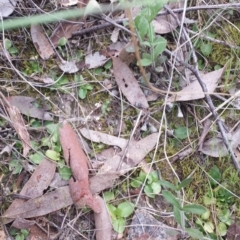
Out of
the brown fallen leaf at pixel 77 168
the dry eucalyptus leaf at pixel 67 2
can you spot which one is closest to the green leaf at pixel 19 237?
the brown fallen leaf at pixel 77 168

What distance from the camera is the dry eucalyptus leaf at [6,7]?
1.58m

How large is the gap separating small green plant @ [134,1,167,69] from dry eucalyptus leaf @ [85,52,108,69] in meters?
0.16

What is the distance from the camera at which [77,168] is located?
1.46 meters

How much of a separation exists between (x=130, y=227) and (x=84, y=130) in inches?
14.8

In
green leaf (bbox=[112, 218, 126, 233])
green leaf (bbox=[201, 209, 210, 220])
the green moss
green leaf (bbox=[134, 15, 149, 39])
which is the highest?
green leaf (bbox=[134, 15, 149, 39])

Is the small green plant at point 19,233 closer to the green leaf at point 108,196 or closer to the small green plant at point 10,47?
the green leaf at point 108,196

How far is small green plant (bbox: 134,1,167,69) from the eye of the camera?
1.42m

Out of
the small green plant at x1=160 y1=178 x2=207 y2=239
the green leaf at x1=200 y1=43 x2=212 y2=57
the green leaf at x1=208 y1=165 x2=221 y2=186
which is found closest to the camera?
the small green plant at x1=160 y1=178 x2=207 y2=239

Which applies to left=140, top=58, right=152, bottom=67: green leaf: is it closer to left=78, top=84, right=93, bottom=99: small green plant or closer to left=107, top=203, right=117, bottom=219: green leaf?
left=78, top=84, right=93, bottom=99: small green plant

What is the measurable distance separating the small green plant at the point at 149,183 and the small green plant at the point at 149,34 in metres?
0.39

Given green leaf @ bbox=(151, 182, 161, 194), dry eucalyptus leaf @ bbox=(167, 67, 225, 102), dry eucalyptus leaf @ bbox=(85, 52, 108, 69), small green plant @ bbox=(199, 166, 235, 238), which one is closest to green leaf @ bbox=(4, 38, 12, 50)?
dry eucalyptus leaf @ bbox=(85, 52, 108, 69)

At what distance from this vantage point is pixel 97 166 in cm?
150

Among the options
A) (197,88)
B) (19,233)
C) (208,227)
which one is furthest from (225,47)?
(19,233)

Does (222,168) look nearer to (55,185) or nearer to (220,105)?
(220,105)
